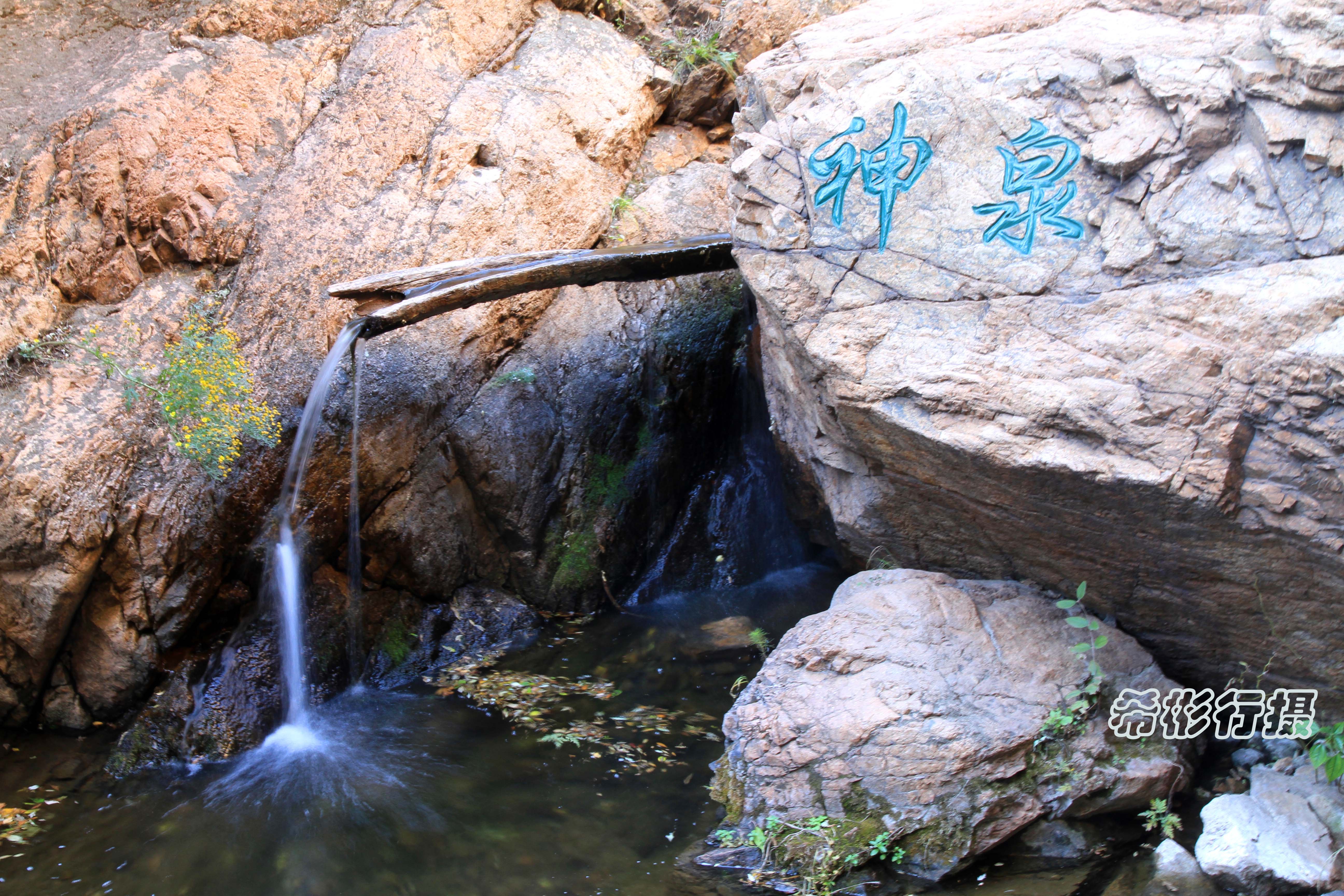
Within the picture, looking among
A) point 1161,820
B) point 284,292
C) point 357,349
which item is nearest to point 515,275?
point 357,349

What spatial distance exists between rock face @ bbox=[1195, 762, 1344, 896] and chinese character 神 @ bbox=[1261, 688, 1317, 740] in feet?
0.76

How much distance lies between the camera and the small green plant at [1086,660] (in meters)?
4.23

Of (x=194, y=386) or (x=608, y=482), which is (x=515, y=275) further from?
(x=194, y=386)

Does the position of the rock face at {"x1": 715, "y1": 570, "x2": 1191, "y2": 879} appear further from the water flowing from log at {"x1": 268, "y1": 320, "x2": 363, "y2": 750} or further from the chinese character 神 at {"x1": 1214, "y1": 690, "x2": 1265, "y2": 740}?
the water flowing from log at {"x1": 268, "y1": 320, "x2": 363, "y2": 750}

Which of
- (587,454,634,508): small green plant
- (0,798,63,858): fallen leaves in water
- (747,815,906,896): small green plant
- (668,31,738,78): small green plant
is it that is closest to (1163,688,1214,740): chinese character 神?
(747,815,906,896): small green plant

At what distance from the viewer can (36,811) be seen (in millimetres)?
4621

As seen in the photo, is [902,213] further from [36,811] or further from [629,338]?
[36,811]

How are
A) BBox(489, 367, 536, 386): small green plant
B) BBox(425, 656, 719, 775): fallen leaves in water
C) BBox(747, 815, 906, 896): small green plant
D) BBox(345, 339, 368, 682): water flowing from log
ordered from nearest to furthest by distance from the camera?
BBox(747, 815, 906, 896): small green plant < BBox(425, 656, 719, 775): fallen leaves in water < BBox(345, 339, 368, 682): water flowing from log < BBox(489, 367, 536, 386): small green plant

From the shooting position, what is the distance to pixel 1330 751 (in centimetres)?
397

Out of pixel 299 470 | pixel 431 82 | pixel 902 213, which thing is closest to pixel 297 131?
pixel 431 82

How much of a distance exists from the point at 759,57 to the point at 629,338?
8.53ft

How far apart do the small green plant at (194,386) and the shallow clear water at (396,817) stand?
6.30ft

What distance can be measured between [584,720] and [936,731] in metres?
2.35

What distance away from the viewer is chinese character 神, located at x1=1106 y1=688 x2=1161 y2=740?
14.0 ft
